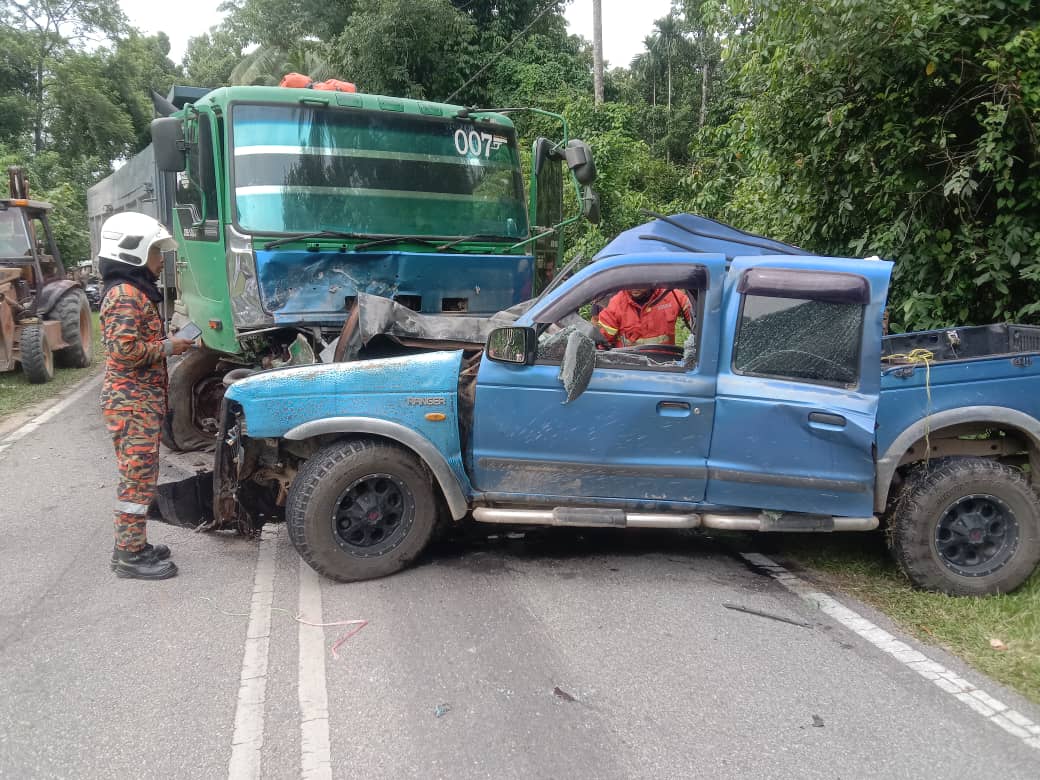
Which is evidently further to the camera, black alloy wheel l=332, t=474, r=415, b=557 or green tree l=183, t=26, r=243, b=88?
green tree l=183, t=26, r=243, b=88

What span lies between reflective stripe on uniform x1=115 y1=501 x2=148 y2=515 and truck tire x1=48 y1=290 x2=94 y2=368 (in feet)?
26.3

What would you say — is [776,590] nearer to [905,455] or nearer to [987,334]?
[905,455]

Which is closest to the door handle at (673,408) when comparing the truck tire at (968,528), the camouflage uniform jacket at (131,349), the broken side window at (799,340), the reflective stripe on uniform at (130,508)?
the broken side window at (799,340)

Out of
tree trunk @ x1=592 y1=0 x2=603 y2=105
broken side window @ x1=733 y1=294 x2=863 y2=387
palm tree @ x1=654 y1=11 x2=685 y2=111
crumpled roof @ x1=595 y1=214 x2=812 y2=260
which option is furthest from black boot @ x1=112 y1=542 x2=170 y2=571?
palm tree @ x1=654 y1=11 x2=685 y2=111

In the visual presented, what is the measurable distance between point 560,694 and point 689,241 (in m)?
2.64

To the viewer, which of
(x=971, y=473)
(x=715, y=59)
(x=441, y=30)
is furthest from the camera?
(x=715, y=59)

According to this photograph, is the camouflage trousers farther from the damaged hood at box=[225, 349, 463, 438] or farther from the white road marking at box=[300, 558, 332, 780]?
the white road marking at box=[300, 558, 332, 780]

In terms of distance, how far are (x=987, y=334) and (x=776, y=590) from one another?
7.16ft

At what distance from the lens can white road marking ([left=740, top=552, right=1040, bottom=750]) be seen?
10.3 ft

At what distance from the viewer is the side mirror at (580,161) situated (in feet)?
20.0

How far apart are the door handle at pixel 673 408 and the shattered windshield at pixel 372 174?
106 inches

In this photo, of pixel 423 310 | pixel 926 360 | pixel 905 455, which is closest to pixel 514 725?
pixel 905 455

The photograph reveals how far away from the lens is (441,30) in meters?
19.1

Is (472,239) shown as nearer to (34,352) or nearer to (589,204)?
(589,204)
